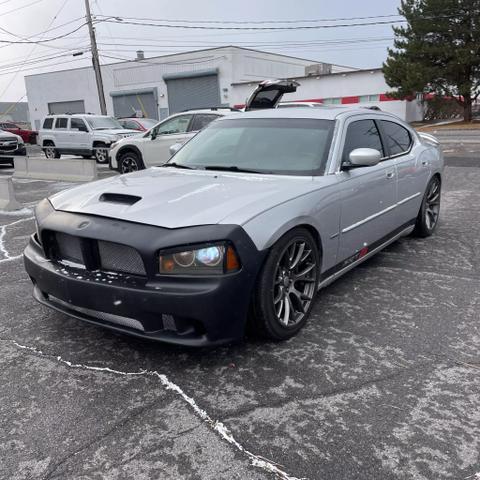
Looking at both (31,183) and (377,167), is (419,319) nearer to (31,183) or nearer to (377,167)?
(377,167)

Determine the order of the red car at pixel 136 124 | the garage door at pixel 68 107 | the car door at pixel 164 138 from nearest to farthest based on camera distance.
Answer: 1. the car door at pixel 164 138
2. the red car at pixel 136 124
3. the garage door at pixel 68 107

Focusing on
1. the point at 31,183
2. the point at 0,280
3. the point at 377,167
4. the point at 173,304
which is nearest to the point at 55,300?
the point at 173,304

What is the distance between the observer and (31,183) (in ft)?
39.1

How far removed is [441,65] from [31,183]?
2560cm

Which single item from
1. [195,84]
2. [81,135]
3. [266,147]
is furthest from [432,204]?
[195,84]

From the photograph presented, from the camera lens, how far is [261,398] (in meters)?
2.67

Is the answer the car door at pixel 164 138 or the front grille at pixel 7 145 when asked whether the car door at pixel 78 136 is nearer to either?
the front grille at pixel 7 145

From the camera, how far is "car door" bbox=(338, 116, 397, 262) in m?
3.82

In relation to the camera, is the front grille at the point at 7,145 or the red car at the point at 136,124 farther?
the red car at the point at 136,124

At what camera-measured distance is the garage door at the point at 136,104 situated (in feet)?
142

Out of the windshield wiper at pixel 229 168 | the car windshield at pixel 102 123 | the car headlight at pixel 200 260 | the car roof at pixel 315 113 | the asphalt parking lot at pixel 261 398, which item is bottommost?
the asphalt parking lot at pixel 261 398

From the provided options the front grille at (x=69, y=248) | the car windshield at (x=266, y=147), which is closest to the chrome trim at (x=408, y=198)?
the car windshield at (x=266, y=147)

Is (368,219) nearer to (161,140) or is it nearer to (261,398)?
(261,398)

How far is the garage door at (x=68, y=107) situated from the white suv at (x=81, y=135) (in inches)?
1283
